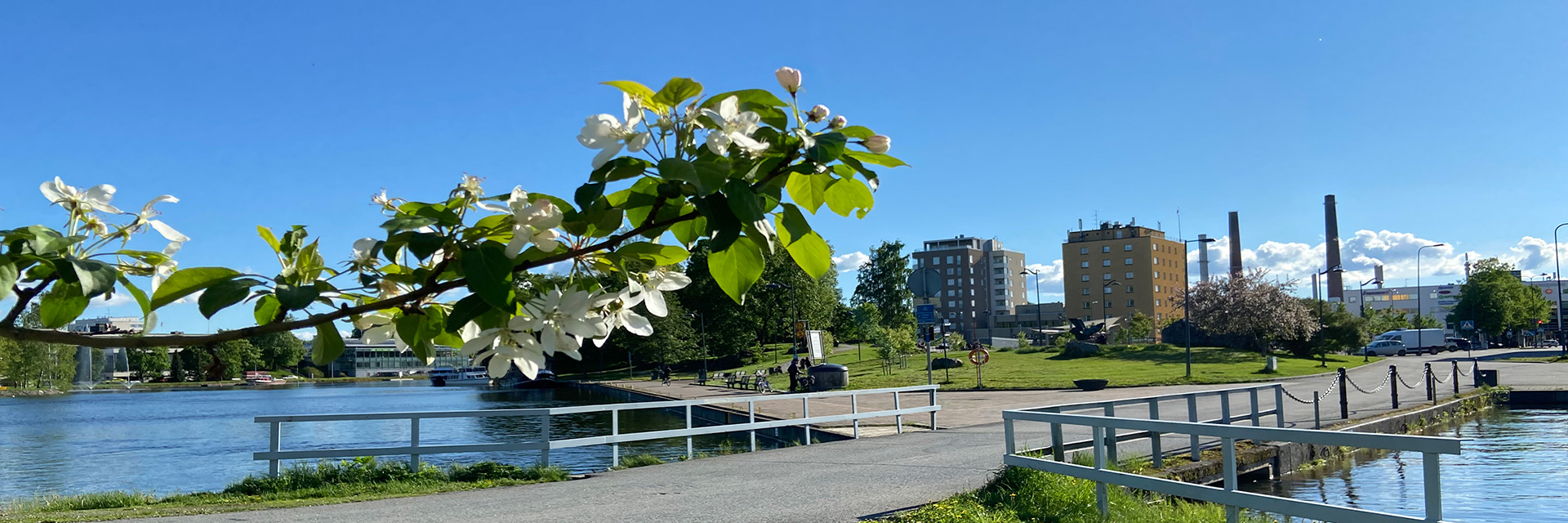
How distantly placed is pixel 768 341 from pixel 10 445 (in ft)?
216

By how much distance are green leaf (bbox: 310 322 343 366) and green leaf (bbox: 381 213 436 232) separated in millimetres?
297

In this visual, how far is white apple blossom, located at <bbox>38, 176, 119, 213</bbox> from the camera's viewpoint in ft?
5.10

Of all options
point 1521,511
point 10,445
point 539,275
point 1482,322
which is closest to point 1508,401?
point 1521,511

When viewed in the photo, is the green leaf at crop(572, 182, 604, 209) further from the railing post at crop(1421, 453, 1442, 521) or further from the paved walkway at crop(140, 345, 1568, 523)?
the paved walkway at crop(140, 345, 1568, 523)

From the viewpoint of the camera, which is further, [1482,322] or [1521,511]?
Result: [1482,322]

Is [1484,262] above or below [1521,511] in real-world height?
above

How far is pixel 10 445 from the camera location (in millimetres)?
31125

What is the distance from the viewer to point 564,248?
4.28 ft

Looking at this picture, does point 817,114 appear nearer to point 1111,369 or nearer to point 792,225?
point 792,225

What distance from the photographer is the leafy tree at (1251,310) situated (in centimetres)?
4900

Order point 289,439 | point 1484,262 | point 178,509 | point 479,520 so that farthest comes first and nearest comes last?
point 1484,262 → point 289,439 → point 178,509 → point 479,520

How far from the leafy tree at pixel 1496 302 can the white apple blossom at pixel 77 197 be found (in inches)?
3800

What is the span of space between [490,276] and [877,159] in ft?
1.75

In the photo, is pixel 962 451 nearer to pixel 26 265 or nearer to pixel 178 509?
pixel 178 509
